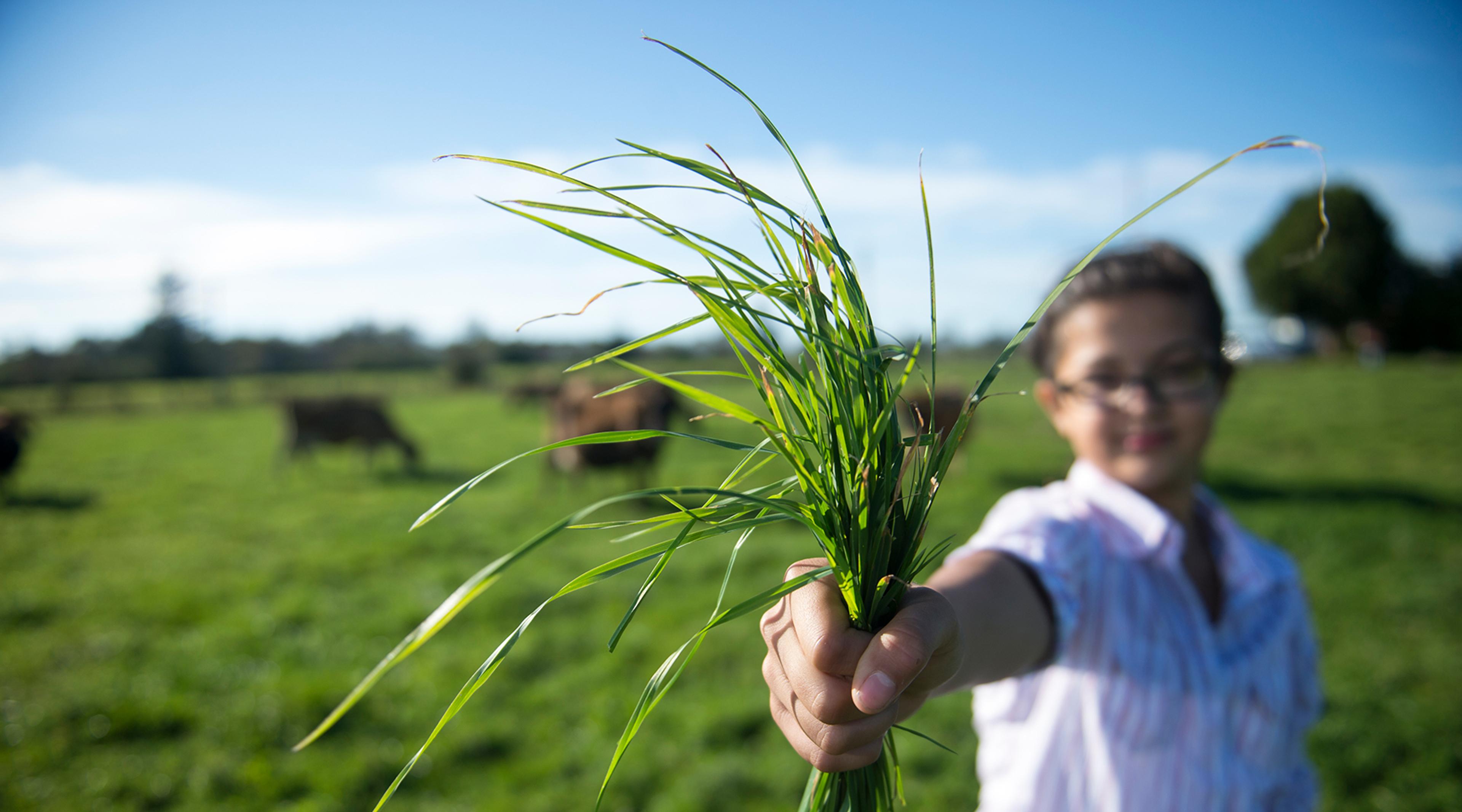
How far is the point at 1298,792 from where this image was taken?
6.55 feet

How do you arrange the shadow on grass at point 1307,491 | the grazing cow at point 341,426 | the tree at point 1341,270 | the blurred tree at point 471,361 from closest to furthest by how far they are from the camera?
the shadow on grass at point 1307,491 < the grazing cow at point 341,426 < the blurred tree at point 471,361 < the tree at point 1341,270

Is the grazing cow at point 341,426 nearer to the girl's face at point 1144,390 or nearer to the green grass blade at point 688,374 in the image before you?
the girl's face at point 1144,390

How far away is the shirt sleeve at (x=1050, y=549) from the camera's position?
166 cm

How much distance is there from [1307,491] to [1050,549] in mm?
11588

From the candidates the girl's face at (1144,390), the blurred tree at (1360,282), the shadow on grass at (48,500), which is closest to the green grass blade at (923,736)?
the girl's face at (1144,390)

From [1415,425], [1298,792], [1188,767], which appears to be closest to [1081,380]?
[1188,767]

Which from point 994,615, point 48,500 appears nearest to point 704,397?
point 994,615

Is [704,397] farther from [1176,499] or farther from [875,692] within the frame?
[1176,499]

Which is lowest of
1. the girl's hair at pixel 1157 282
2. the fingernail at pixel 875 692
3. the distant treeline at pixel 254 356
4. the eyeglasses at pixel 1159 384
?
the fingernail at pixel 875 692

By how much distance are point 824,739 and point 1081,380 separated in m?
1.58

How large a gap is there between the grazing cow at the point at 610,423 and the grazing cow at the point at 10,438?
661 cm

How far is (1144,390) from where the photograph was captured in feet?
6.46

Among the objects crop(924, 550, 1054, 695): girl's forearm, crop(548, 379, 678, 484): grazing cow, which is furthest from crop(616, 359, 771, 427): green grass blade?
crop(548, 379, 678, 484): grazing cow

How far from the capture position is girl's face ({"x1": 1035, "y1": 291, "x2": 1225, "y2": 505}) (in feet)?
6.50
